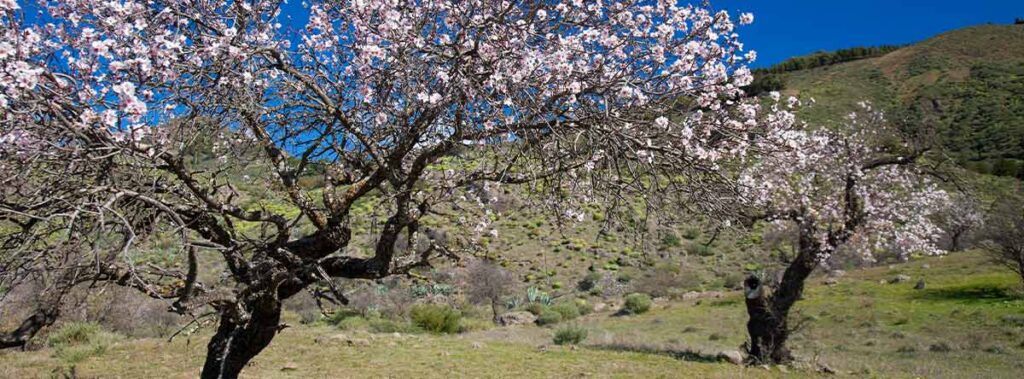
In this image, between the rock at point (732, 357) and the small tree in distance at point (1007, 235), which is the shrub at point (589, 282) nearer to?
the small tree in distance at point (1007, 235)

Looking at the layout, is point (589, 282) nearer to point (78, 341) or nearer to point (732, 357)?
point (732, 357)

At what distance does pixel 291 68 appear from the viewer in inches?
209

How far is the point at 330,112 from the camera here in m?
5.61

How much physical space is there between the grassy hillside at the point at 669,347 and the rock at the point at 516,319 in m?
1.21

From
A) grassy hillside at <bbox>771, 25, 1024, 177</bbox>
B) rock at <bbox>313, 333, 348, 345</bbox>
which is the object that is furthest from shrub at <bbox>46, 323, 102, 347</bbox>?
grassy hillside at <bbox>771, 25, 1024, 177</bbox>

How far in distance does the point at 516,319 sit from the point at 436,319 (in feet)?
13.0

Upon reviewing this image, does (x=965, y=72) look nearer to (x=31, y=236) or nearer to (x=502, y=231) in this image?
(x=502, y=231)

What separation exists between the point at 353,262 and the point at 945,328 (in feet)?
57.3

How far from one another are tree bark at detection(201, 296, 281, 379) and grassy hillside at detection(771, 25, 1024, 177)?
117 ft

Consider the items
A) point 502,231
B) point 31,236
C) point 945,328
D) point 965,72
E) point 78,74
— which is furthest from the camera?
point 965,72

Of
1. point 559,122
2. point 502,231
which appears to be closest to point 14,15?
point 559,122

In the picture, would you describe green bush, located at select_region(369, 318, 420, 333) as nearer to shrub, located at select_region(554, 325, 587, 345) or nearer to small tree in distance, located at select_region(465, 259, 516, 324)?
shrub, located at select_region(554, 325, 587, 345)

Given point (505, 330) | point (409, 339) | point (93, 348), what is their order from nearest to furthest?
point (93, 348)
point (409, 339)
point (505, 330)

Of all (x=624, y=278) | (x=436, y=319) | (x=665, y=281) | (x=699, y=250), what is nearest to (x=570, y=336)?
(x=436, y=319)
